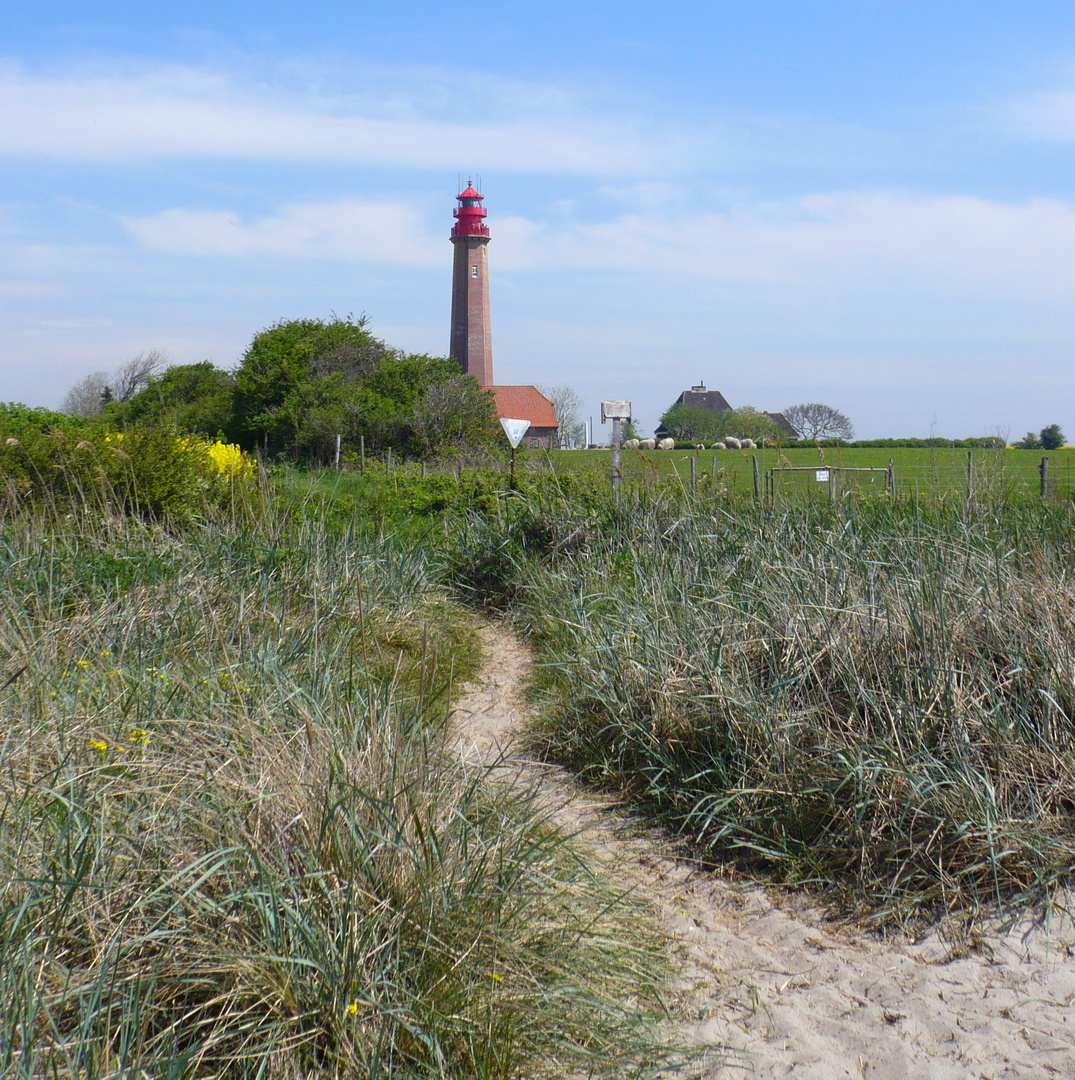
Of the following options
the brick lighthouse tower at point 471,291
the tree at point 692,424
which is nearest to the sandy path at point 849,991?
the brick lighthouse tower at point 471,291

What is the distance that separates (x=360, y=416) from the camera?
76.8 ft

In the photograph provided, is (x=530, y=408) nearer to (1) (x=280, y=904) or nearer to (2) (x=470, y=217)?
(2) (x=470, y=217)

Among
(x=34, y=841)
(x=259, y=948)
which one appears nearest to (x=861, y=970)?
(x=259, y=948)

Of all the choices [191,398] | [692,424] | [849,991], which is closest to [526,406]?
[692,424]

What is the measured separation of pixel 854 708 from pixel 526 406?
53148mm

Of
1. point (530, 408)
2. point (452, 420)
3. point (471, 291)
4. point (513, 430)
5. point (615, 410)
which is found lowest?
point (513, 430)

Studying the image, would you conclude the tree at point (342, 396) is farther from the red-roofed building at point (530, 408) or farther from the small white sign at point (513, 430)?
the red-roofed building at point (530, 408)

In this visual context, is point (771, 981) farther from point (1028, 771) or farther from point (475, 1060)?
point (1028, 771)

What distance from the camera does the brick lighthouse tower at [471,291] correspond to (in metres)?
51.0

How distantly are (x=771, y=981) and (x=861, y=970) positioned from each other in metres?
0.29

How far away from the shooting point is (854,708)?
3.84 meters

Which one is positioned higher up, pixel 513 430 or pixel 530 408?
pixel 530 408

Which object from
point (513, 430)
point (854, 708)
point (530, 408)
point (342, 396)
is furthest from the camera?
point (530, 408)

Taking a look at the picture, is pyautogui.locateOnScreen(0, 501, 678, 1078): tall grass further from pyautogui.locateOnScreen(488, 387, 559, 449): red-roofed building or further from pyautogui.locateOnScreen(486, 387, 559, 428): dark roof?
pyautogui.locateOnScreen(486, 387, 559, 428): dark roof
